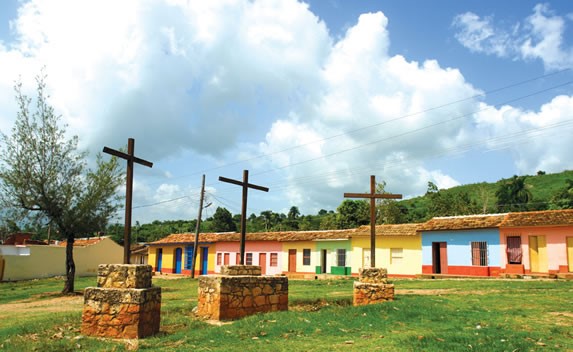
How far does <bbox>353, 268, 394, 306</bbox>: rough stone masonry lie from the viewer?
37.2ft

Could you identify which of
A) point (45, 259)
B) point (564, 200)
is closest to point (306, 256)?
point (45, 259)

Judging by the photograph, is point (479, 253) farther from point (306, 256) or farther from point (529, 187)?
point (529, 187)

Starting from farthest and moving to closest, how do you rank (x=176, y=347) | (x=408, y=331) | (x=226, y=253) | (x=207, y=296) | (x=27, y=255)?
(x=226, y=253)
(x=27, y=255)
(x=207, y=296)
(x=408, y=331)
(x=176, y=347)

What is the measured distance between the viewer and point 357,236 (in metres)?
29.8

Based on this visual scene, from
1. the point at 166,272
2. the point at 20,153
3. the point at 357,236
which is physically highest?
the point at 20,153

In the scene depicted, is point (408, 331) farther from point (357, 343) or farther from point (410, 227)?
point (410, 227)

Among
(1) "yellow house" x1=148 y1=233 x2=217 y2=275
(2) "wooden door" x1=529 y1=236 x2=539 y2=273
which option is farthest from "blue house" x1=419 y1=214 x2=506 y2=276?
(1) "yellow house" x1=148 y1=233 x2=217 y2=275

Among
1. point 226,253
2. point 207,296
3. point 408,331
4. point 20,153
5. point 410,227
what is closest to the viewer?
point 408,331

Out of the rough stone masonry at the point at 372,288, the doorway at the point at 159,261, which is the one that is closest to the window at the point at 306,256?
the doorway at the point at 159,261

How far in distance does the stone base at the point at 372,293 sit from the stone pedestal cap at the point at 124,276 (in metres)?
5.31

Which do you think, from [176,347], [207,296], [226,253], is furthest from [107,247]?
[176,347]

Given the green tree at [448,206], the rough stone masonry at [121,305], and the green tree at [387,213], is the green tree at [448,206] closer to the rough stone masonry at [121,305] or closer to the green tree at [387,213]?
the green tree at [387,213]

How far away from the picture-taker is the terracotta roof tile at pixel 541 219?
22.4 metres

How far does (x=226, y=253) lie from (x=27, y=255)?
1406cm
